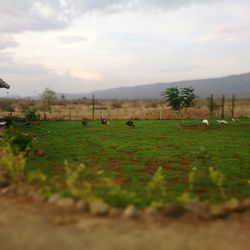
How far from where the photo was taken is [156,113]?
3881 cm

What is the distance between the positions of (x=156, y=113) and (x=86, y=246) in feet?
107

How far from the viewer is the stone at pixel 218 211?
7.83m

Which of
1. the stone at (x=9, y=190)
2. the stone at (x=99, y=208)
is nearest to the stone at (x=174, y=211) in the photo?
the stone at (x=99, y=208)

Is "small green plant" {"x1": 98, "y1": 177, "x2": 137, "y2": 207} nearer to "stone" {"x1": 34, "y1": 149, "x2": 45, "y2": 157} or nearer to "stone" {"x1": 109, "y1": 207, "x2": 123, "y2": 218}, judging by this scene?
"stone" {"x1": 109, "y1": 207, "x2": 123, "y2": 218}

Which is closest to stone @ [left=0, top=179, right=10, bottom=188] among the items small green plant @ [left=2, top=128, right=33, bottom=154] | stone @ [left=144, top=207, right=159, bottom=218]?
small green plant @ [left=2, top=128, right=33, bottom=154]

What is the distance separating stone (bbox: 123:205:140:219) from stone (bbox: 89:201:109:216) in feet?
1.30

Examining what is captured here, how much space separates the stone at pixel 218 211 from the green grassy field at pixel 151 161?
933 mm

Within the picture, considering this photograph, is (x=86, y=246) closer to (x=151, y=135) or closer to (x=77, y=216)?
(x=77, y=216)

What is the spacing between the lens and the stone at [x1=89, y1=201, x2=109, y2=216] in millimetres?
7789

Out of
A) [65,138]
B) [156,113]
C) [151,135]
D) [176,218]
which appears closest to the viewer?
[176,218]

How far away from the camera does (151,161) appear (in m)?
13.5

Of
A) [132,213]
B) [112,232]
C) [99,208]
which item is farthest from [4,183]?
[112,232]

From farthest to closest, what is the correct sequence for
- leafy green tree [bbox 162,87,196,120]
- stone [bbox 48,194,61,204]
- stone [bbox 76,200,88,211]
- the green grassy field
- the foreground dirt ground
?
leafy green tree [bbox 162,87,196,120] < the green grassy field < stone [bbox 48,194,61,204] < stone [bbox 76,200,88,211] < the foreground dirt ground

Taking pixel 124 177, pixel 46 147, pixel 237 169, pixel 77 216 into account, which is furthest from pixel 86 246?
pixel 46 147
